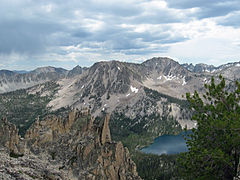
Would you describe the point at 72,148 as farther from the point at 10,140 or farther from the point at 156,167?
the point at 156,167

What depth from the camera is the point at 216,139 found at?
21.1 meters

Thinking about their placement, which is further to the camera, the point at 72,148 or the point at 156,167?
the point at 156,167

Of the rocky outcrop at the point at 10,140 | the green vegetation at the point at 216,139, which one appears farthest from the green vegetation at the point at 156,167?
the green vegetation at the point at 216,139

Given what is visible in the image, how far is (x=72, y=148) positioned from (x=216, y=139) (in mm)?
42240

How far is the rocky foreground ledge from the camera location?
146 ft

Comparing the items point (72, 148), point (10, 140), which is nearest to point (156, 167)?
point (72, 148)

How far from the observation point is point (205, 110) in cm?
2259

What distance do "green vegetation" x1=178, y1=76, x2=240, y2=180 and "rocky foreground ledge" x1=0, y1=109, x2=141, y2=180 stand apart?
26.0 m

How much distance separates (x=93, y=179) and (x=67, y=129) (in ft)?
67.2

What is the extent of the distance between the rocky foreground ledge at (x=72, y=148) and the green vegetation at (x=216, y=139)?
26013mm

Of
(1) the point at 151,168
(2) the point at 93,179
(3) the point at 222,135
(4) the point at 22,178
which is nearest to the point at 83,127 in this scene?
(2) the point at 93,179

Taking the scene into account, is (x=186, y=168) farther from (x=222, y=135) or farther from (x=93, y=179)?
(x=93, y=179)

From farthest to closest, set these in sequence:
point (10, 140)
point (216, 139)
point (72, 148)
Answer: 1. point (72, 148)
2. point (10, 140)
3. point (216, 139)

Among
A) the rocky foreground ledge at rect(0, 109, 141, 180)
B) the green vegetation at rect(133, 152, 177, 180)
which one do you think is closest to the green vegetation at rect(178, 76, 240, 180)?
the rocky foreground ledge at rect(0, 109, 141, 180)
